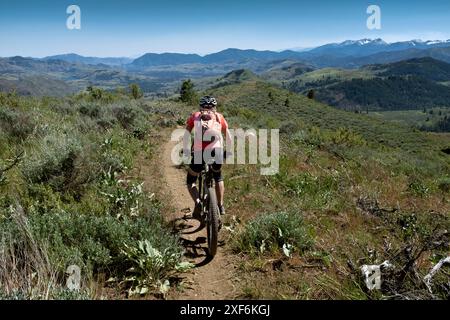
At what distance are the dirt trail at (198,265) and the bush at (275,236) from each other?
48 centimetres

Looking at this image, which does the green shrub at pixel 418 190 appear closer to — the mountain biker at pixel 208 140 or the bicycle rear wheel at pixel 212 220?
the mountain biker at pixel 208 140

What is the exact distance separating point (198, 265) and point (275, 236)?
146 centimetres

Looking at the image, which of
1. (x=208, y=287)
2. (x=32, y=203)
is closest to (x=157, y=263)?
(x=208, y=287)

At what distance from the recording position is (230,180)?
38.1 ft

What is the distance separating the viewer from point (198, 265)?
6.64 metres

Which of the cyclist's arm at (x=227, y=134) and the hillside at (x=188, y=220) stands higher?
the cyclist's arm at (x=227, y=134)

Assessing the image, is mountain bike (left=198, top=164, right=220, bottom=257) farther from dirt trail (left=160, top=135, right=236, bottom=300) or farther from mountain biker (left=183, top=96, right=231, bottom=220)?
dirt trail (left=160, top=135, right=236, bottom=300)

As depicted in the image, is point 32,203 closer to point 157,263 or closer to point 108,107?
point 157,263

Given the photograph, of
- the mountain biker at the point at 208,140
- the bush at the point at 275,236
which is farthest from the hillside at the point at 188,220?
the mountain biker at the point at 208,140

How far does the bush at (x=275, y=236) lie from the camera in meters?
6.84

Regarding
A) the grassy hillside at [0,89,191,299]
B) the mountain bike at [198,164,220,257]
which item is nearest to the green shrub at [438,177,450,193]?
the mountain bike at [198,164,220,257]

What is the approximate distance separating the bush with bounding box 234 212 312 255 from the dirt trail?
1.56 ft

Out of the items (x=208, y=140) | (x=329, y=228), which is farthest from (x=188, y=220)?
(x=329, y=228)

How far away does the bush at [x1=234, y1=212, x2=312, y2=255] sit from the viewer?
6840mm
